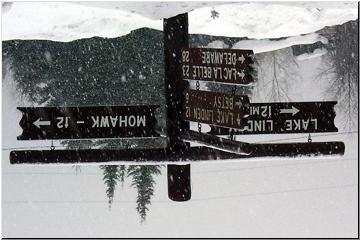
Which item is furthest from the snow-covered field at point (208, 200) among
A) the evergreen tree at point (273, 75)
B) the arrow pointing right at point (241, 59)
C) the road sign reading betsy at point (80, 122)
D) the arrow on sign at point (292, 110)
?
the arrow pointing right at point (241, 59)

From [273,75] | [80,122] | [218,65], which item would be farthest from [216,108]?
→ [273,75]

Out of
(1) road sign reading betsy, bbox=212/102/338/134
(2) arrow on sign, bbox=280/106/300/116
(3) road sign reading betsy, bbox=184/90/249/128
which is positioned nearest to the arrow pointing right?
(3) road sign reading betsy, bbox=184/90/249/128

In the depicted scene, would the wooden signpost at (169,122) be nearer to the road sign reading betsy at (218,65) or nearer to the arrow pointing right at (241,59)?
the road sign reading betsy at (218,65)

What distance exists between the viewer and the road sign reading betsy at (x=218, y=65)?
5.06m

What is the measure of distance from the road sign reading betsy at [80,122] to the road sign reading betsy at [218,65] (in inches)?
23.5

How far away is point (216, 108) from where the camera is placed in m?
5.36

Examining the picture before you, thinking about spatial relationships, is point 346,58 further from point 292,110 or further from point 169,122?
point 169,122

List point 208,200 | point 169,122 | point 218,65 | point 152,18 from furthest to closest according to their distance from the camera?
point 208,200 → point 169,122 → point 152,18 → point 218,65

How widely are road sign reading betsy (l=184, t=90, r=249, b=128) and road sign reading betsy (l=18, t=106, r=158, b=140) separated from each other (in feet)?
1.61

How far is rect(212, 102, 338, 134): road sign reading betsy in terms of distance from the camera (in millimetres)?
5934

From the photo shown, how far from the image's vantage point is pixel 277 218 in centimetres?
1486

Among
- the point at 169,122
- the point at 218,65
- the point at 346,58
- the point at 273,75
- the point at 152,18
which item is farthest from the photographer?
the point at 273,75

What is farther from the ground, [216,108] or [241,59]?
[241,59]

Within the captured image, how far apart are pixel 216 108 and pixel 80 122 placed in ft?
3.99
